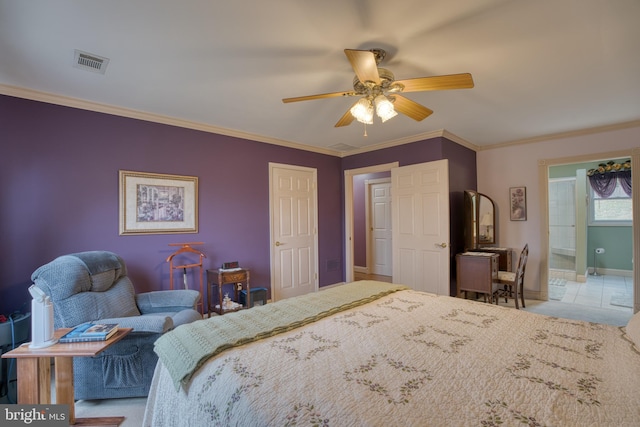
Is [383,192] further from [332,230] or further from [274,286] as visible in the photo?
[274,286]

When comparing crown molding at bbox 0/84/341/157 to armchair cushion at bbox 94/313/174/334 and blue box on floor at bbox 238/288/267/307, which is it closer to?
blue box on floor at bbox 238/288/267/307

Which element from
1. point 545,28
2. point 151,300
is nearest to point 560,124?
point 545,28

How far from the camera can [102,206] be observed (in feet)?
9.73

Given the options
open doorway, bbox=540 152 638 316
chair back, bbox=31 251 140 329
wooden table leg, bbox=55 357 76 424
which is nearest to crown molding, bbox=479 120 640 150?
open doorway, bbox=540 152 638 316

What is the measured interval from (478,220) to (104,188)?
4785mm

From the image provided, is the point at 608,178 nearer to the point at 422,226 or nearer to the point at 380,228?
the point at 380,228

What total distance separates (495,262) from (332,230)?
2501 millimetres

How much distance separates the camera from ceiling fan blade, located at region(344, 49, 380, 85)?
5.33 ft

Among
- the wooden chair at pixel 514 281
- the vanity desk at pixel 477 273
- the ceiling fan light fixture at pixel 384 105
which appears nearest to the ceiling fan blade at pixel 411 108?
the ceiling fan light fixture at pixel 384 105

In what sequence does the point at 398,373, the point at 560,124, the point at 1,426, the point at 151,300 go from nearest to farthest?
the point at 398,373
the point at 1,426
the point at 151,300
the point at 560,124

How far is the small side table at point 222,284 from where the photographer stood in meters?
3.40

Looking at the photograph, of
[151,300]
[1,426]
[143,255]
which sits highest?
[143,255]

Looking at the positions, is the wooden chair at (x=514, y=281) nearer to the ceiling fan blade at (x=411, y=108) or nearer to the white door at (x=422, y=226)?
the white door at (x=422, y=226)

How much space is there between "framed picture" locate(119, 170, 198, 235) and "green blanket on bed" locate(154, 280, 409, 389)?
203 centimetres
